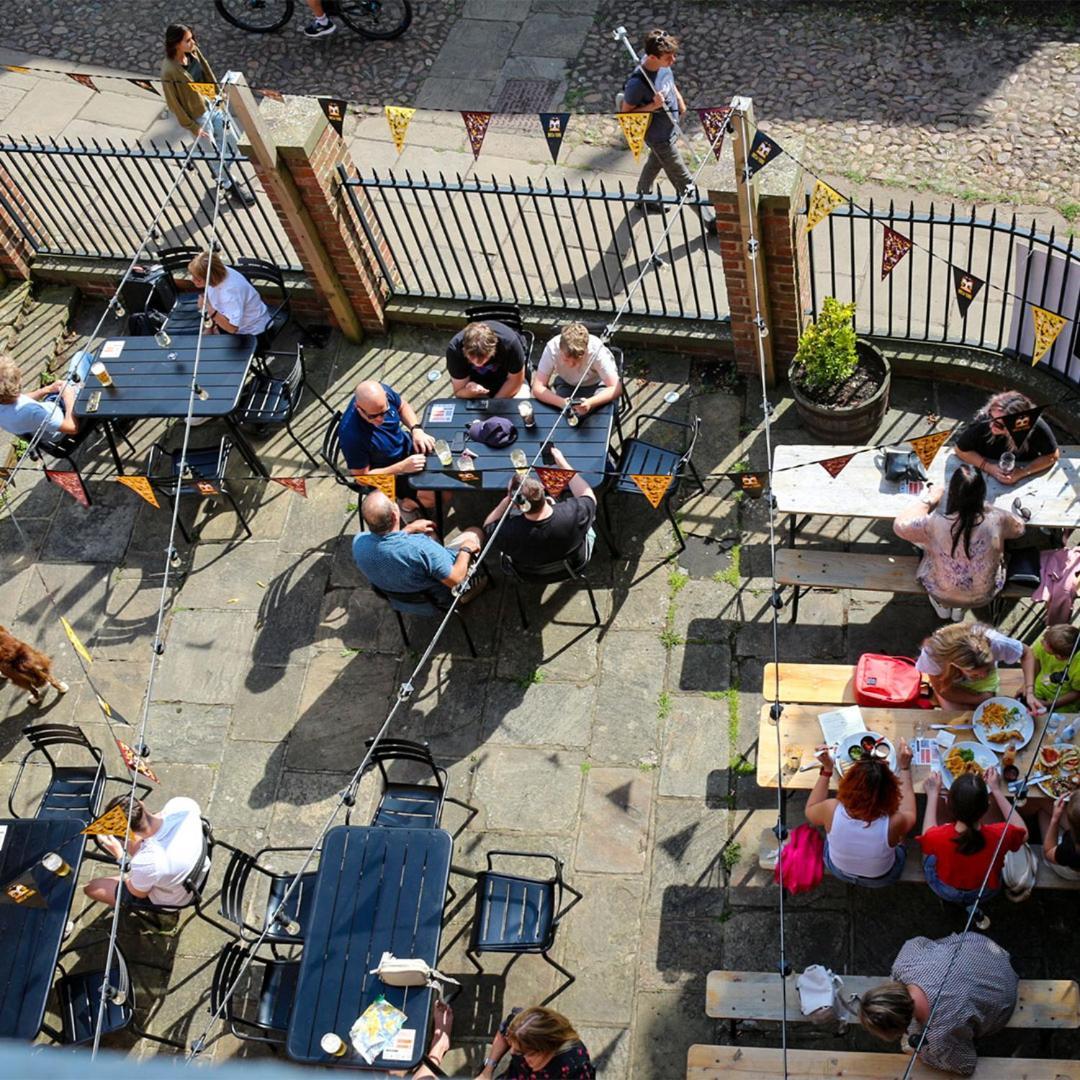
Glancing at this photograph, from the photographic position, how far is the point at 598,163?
428 inches

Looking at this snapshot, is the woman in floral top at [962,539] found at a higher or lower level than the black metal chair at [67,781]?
higher

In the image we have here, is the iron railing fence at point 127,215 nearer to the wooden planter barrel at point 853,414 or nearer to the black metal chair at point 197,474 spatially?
the black metal chair at point 197,474

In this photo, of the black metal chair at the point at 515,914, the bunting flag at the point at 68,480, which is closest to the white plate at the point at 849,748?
the black metal chair at the point at 515,914

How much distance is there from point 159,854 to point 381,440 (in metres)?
2.91

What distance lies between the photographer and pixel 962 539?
668 centimetres

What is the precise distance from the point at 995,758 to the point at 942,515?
142 centimetres

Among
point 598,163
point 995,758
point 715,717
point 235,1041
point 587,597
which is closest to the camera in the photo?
point 995,758

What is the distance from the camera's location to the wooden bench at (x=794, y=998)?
562 cm

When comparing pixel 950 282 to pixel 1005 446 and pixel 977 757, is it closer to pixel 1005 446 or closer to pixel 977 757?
pixel 1005 446

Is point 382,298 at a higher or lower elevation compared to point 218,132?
lower

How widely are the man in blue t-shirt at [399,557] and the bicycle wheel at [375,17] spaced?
722 cm

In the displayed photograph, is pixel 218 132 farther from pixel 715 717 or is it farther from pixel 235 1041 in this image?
pixel 235 1041

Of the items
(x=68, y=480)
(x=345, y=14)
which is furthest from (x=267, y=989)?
(x=345, y=14)

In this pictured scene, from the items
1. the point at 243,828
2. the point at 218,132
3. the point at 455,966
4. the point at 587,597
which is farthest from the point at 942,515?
the point at 218,132
